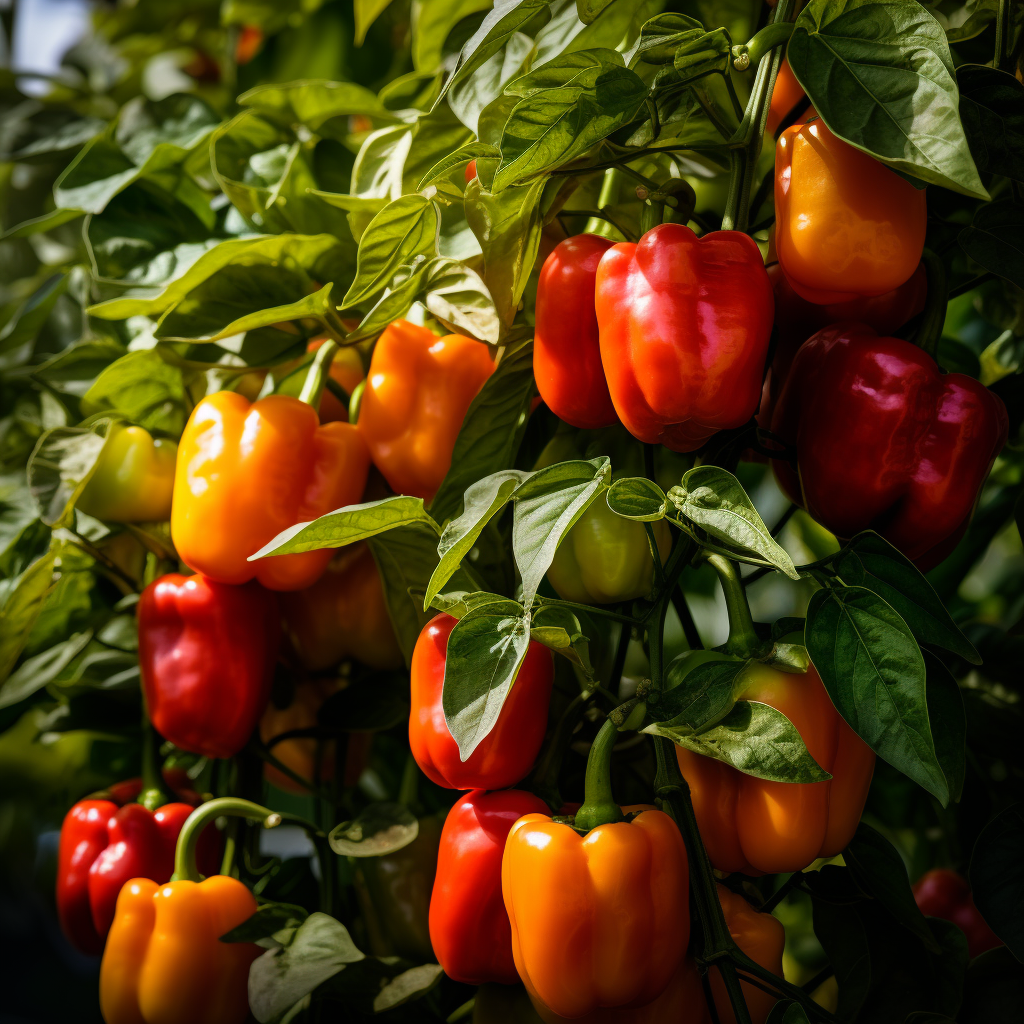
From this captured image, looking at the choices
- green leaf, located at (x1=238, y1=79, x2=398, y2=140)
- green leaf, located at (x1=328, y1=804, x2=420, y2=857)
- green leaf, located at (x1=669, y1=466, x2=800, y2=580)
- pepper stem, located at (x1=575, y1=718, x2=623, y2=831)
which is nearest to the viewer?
green leaf, located at (x1=669, y1=466, x2=800, y2=580)

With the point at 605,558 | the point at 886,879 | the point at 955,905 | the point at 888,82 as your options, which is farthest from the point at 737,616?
the point at 955,905

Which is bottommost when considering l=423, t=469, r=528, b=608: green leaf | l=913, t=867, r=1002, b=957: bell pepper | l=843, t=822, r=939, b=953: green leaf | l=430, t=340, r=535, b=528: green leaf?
l=913, t=867, r=1002, b=957: bell pepper

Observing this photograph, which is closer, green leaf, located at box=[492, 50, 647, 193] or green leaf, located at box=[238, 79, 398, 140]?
green leaf, located at box=[492, 50, 647, 193]

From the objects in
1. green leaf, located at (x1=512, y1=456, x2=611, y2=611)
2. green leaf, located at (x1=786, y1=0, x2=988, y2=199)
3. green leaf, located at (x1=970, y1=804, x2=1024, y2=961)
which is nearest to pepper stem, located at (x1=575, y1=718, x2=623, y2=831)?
green leaf, located at (x1=512, y1=456, x2=611, y2=611)

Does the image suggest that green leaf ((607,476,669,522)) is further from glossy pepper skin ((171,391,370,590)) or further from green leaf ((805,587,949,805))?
glossy pepper skin ((171,391,370,590))

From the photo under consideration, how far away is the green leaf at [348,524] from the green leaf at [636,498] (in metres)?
0.12

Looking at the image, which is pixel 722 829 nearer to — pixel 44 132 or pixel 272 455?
pixel 272 455

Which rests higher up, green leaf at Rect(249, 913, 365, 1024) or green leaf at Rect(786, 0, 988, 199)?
green leaf at Rect(786, 0, 988, 199)

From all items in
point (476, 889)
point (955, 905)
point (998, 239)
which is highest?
point (998, 239)

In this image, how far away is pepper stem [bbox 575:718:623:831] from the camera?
0.53m

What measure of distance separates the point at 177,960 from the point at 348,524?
0.37m

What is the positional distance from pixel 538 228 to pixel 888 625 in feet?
1.01

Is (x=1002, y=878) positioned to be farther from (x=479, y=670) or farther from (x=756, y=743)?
(x=479, y=670)

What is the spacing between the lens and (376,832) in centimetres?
69
